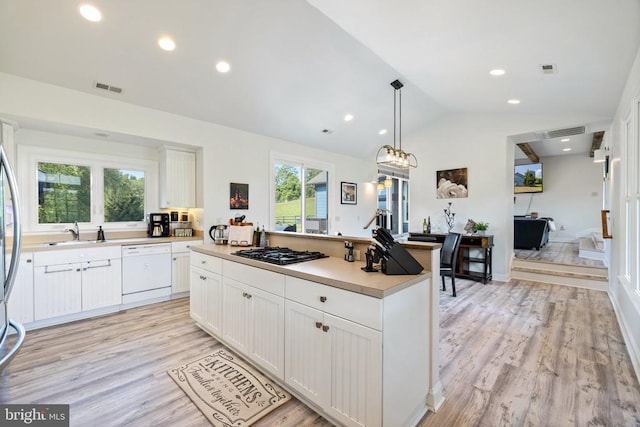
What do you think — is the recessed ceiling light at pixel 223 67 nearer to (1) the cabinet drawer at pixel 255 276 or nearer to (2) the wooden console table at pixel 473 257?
(1) the cabinet drawer at pixel 255 276

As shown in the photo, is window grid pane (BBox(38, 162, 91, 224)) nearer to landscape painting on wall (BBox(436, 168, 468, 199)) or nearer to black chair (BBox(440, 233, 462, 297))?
black chair (BBox(440, 233, 462, 297))

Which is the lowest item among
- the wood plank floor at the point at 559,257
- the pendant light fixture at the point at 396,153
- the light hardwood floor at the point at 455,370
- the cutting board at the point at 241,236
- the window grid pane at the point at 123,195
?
the light hardwood floor at the point at 455,370

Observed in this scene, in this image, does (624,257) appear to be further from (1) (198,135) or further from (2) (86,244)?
(2) (86,244)

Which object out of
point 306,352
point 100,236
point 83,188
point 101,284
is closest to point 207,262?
point 306,352

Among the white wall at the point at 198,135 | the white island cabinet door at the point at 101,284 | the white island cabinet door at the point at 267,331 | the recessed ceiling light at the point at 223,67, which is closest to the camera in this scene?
the white island cabinet door at the point at 267,331

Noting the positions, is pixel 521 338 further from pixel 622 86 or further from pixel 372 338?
pixel 622 86

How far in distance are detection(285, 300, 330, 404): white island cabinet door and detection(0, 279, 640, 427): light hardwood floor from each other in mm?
198

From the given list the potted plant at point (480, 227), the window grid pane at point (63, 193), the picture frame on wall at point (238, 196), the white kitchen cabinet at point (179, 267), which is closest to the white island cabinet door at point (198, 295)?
the white kitchen cabinet at point (179, 267)

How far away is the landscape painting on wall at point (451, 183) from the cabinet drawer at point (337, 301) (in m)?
4.94

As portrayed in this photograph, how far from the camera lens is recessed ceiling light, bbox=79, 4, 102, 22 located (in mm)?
2436

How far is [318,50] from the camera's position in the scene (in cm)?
338

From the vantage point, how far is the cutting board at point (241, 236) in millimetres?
3221

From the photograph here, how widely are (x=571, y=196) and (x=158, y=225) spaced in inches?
436

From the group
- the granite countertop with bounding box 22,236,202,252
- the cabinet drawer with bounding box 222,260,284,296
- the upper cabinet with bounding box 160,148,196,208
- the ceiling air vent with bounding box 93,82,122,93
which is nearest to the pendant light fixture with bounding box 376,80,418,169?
the cabinet drawer with bounding box 222,260,284,296
